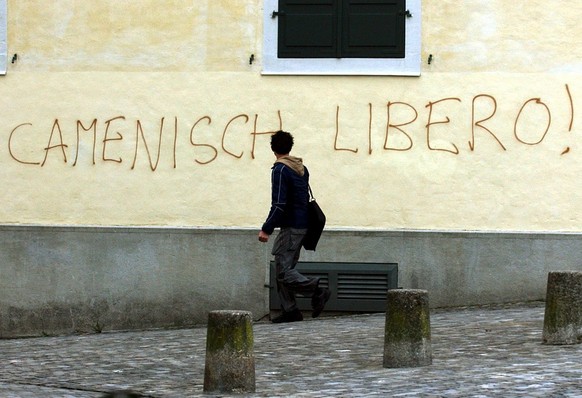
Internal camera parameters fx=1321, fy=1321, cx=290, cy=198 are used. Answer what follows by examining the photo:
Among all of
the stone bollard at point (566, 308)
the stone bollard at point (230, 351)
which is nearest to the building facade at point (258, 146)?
the stone bollard at point (566, 308)

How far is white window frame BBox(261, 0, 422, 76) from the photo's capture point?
13422 mm

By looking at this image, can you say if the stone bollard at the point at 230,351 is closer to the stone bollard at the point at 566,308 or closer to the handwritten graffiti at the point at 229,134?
the stone bollard at the point at 566,308

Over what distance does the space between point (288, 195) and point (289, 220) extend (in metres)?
0.24

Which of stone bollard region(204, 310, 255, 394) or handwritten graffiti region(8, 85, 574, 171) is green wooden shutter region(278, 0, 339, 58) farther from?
stone bollard region(204, 310, 255, 394)

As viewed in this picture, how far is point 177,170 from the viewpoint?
1365cm

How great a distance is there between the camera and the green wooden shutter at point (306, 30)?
1358cm

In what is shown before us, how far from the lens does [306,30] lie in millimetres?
13594

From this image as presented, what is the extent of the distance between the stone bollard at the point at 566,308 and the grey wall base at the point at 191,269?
3473 millimetres

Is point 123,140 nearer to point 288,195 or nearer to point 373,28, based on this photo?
point 288,195

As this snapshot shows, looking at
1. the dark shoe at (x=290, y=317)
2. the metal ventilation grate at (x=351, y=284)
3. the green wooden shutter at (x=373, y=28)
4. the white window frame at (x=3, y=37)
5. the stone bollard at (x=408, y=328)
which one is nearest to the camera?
the stone bollard at (x=408, y=328)

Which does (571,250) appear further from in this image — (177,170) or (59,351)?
(59,351)

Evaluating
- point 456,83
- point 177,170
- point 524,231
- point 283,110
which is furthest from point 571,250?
point 177,170

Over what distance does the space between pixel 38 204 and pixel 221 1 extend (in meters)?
2.86

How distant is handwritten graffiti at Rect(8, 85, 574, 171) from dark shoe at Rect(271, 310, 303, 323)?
1.78 m
